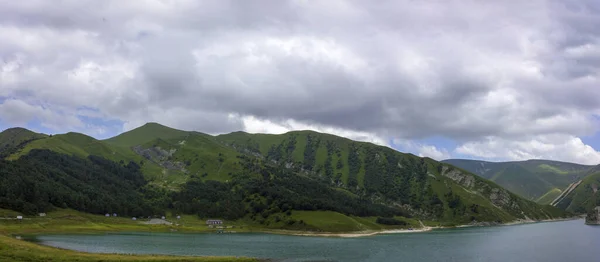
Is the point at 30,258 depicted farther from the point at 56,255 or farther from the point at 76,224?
the point at 76,224

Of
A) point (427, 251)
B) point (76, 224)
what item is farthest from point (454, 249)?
point (76, 224)

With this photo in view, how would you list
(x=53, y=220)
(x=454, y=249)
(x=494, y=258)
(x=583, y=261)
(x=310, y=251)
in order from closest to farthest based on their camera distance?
(x=583, y=261)
(x=494, y=258)
(x=310, y=251)
(x=454, y=249)
(x=53, y=220)

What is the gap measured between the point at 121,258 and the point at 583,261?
11856 centimetres

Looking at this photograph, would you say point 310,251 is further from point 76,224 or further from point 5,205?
point 5,205

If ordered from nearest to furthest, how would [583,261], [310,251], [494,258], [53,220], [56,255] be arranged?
1. [56,255]
2. [583,261]
3. [494,258]
4. [310,251]
5. [53,220]

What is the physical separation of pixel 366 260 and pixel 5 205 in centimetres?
17678

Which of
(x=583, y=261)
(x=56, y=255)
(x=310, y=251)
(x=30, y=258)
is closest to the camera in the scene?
(x=30, y=258)

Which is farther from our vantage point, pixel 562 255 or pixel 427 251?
pixel 427 251

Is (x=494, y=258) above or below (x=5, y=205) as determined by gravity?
below

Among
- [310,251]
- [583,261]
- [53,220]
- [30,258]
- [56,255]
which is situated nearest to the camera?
[30,258]

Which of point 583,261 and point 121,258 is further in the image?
point 583,261

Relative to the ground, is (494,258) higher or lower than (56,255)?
lower

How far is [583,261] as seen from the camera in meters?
116

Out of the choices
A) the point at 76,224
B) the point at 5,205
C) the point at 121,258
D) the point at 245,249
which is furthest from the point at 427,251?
the point at 5,205
